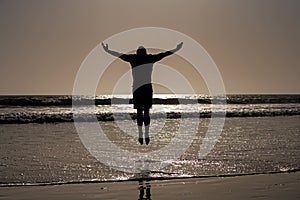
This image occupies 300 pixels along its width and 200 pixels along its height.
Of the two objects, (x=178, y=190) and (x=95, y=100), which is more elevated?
(x=95, y=100)

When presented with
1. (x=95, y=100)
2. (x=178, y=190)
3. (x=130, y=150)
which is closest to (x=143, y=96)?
(x=178, y=190)

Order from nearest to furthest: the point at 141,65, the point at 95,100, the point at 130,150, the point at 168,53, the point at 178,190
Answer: the point at 178,190, the point at 141,65, the point at 168,53, the point at 130,150, the point at 95,100

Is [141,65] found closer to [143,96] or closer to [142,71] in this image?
[142,71]

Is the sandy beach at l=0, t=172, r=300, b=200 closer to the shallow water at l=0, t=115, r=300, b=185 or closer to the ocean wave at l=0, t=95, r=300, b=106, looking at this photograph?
the shallow water at l=0, t=115, r=300, b=185

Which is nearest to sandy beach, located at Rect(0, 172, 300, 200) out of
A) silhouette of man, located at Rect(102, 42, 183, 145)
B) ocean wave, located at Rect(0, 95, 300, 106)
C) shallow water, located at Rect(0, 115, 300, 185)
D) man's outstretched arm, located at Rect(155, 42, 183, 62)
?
shallow water, located at Rect(0, 115, 300, 185)

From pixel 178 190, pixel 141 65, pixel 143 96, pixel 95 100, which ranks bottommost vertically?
pixel 178 190

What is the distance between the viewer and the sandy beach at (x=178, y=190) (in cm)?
894

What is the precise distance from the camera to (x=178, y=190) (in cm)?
942

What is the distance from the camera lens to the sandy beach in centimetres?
894

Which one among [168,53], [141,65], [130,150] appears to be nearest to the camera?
[141,65]

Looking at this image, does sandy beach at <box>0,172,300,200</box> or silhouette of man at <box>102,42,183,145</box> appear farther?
silhouette of man at <box>102,42,183,145</box>

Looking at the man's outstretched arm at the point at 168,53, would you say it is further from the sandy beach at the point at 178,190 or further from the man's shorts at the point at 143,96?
the sandy beach at the point at 178,190

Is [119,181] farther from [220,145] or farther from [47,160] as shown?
[220,145]

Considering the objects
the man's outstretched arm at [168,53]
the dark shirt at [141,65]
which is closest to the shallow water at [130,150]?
the dark shirt at [141,65]
